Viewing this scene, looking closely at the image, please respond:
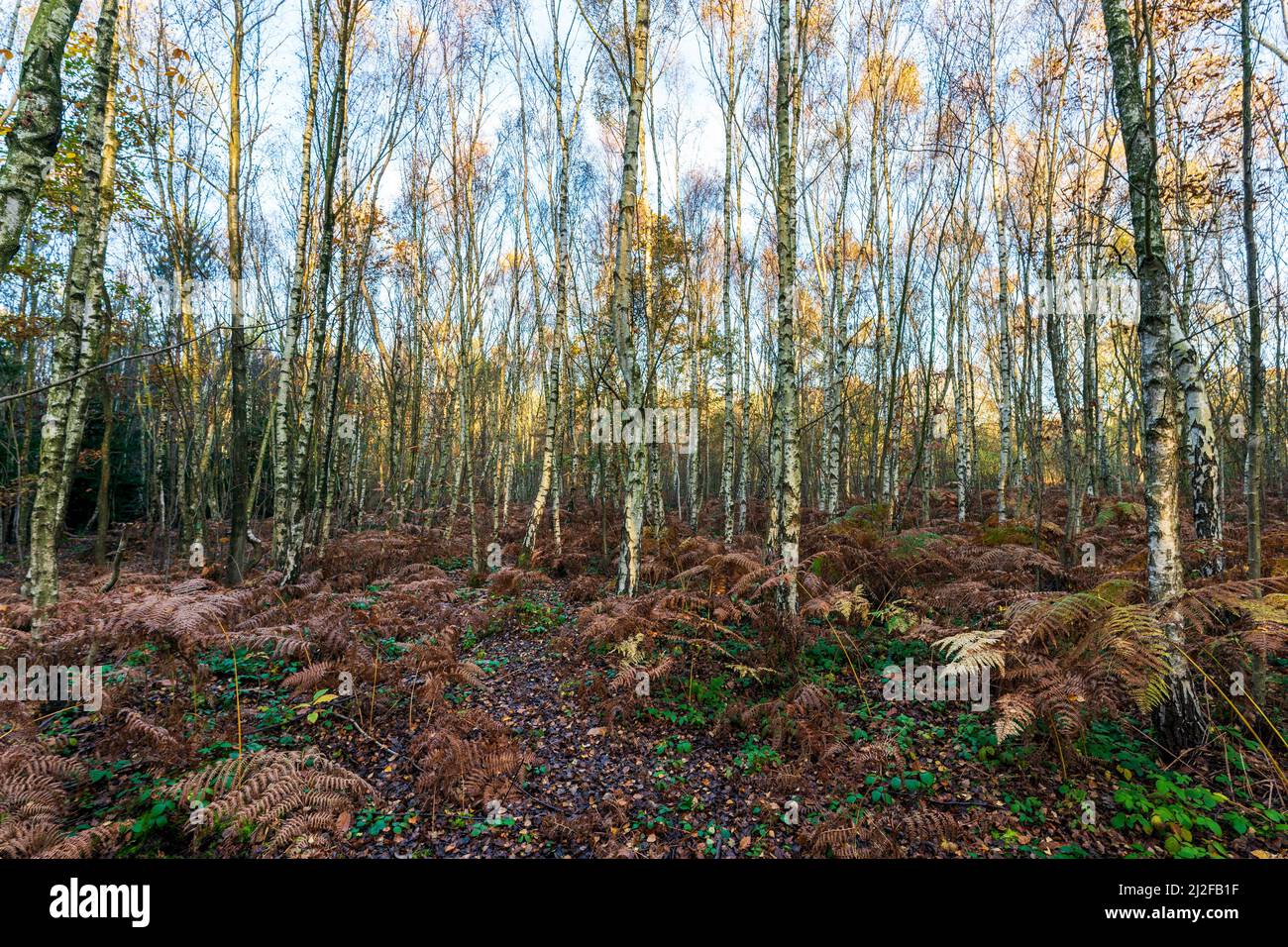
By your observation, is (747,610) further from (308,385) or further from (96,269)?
(96,269)

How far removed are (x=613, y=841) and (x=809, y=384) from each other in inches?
850

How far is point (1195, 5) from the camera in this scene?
17.7ft

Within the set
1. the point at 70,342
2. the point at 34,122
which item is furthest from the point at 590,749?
the point at 70,342
